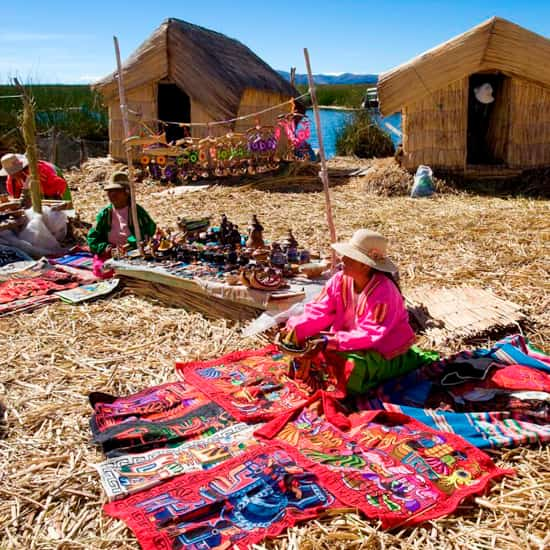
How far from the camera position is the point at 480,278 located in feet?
17.1

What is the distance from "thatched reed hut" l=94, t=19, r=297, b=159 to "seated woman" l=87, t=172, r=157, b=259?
544 cm

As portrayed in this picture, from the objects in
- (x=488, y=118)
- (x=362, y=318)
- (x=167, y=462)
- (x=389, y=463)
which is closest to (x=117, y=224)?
(x=362, y=318)

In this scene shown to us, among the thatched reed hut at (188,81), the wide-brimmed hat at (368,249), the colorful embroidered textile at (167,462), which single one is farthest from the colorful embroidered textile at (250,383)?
the thatched reed hut at (188,81)

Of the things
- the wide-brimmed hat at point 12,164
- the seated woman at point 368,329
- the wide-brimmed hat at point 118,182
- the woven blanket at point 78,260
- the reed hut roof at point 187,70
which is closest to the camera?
the seated woman at point 368,329

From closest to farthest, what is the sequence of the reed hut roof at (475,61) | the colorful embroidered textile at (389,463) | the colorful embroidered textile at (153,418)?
1. the colorful embroidered textile at (389,463)
2. the colorful embroidered textile at (153,418)
3. the reed hut roof at (475,61)

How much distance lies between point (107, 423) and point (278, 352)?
1.27m

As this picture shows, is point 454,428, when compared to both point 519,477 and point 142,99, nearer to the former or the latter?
point 519,477

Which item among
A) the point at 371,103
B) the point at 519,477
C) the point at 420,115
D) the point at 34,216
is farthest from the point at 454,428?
the point at 371,103

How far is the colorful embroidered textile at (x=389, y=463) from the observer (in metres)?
2.39

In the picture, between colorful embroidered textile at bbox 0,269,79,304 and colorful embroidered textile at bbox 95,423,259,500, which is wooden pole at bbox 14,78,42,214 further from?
colorful embroidered textile at bbox 95,423,259,500

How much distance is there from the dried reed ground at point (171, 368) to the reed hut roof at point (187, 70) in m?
3.52

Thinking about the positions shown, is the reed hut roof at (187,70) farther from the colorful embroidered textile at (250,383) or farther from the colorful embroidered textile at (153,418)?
the colorful embroidered textile at (153,418)

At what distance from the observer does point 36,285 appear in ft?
17.6

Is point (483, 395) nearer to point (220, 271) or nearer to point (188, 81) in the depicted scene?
point (220, 271)
